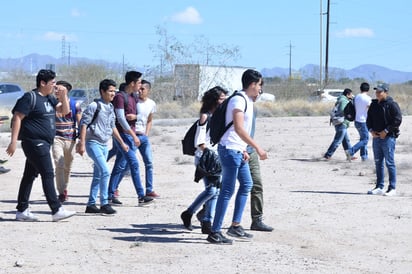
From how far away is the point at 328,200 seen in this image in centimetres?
1238

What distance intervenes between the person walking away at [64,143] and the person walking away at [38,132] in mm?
1302

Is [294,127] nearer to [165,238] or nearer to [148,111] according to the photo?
[148,111]

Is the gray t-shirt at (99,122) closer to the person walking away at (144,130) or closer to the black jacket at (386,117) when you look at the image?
the person walking away at (144,130)

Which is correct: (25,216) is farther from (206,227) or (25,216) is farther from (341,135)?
(341,135)

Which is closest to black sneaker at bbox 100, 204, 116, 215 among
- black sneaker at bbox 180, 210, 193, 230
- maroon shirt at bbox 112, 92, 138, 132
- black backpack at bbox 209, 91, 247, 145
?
maroon shirt at bbox 112, 92, 138, 132

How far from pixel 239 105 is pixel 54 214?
2.92m

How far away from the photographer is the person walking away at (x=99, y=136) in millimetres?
10547

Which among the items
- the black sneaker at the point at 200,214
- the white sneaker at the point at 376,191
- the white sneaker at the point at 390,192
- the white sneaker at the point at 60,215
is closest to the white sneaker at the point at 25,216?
the white sneaker at the point at 60,215

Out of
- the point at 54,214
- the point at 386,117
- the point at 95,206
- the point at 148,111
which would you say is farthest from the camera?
the point at 386,117

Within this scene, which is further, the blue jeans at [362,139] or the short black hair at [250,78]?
the blue jeans at [362,139]

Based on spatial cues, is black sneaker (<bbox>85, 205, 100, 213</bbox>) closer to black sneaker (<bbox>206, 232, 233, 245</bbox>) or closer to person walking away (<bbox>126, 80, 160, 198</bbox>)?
person walking away (<bbox>126, 80, 160, 198</bbox>)

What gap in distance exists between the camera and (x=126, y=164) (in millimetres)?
11656

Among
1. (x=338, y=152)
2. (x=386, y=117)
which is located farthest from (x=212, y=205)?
(x=338, y=152)

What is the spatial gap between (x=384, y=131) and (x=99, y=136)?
4658 millimetres
